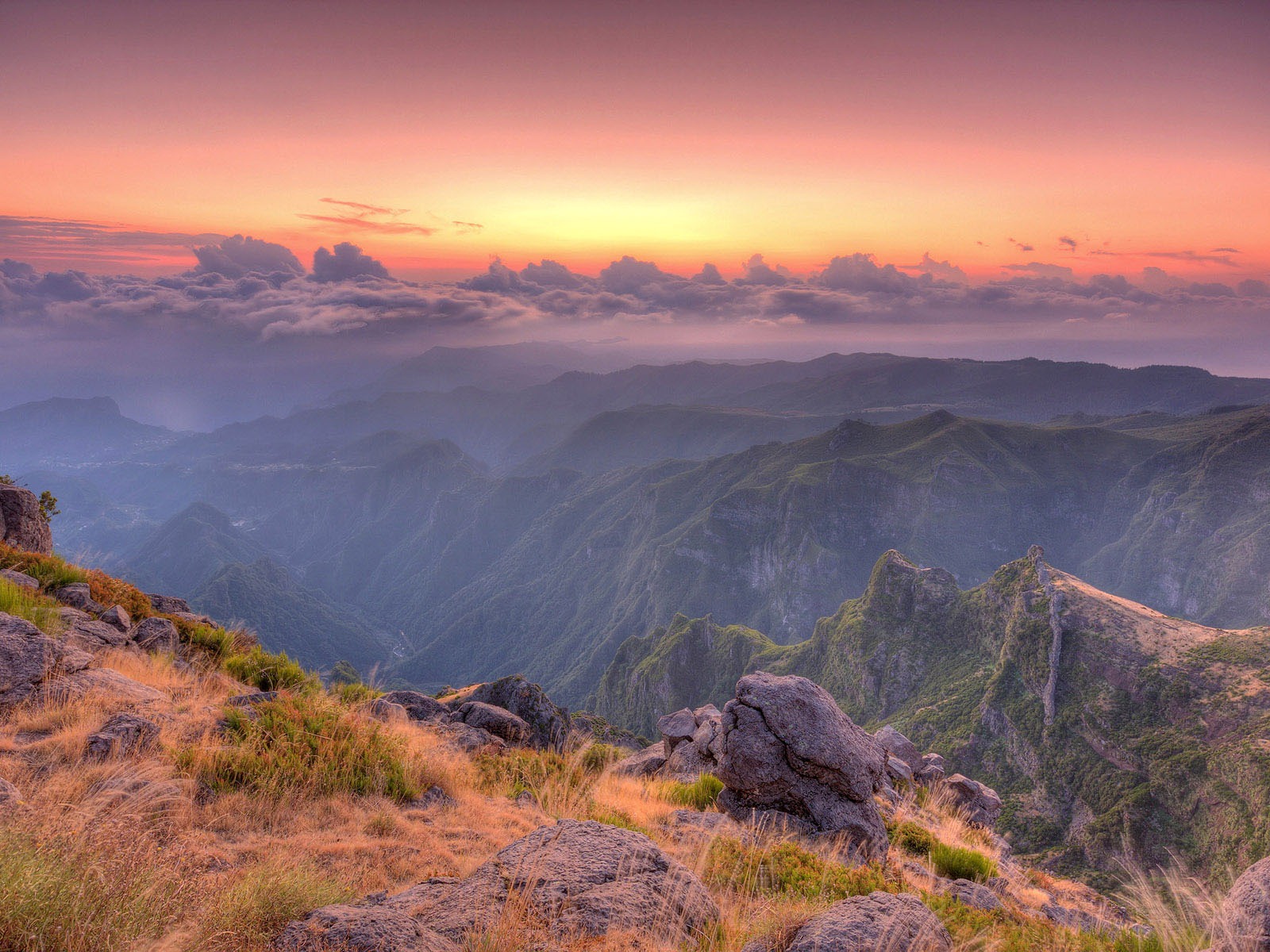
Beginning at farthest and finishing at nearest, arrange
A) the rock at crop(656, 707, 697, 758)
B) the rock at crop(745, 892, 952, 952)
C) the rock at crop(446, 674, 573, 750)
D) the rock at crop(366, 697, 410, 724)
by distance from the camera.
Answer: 1. the rock at crop(446, 674, 573, 750)
2. the rock at crop(656, 707, 697, 758)
3. the rock at crop(366, 697, 410, 724)
4. the rock at crop(745, 892, 952, 952)

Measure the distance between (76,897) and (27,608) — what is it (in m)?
12.8

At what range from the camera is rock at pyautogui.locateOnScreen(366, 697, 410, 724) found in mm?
14109

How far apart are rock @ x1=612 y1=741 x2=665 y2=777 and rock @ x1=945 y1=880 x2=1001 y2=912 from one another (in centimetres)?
895

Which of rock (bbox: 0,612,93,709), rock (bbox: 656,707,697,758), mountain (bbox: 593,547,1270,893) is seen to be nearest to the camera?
rock (bbox: 0,612,93,709)

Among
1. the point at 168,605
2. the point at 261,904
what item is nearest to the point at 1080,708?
the point at 168,605

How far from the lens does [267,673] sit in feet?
47.8

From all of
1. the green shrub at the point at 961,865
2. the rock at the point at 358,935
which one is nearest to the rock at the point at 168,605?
the rock at the point at 358,935

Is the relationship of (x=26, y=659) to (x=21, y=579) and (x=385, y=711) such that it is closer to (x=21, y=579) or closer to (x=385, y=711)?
(x=385, y=711)

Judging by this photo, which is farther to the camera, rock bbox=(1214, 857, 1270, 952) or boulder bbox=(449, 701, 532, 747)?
boulder bbox=(449, 701, 532, 747)

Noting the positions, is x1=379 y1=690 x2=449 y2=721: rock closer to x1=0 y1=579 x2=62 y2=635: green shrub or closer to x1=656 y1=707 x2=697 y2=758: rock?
x1=656 y1=707 x2=697 y2=758: rock

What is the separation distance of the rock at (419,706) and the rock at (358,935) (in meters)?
13.0

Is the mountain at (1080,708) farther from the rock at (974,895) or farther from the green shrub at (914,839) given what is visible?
the rock at (974,895)

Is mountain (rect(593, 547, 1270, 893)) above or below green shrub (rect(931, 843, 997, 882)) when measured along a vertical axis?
below

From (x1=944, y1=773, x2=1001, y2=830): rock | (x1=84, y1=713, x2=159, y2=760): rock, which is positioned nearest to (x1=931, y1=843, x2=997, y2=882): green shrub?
(x1=944, y1=773, x2=1001, y2=830): rock
